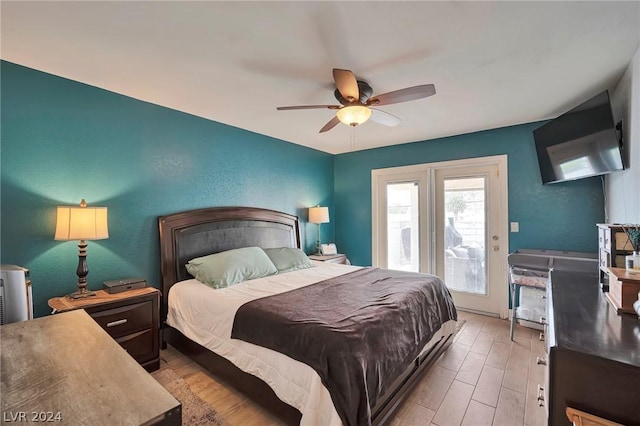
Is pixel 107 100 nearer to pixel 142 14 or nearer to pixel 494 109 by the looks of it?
pixel 142 14

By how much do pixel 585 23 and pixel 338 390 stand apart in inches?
99.5

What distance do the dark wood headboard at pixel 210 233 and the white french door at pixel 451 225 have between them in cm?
182

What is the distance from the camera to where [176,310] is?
106 inches

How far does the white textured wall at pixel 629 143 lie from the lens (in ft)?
6.20

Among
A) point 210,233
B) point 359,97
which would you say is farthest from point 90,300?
point 359,97

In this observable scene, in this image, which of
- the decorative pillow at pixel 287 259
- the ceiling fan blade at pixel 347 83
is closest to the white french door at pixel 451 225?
the decorative pillow at pixel 287 259

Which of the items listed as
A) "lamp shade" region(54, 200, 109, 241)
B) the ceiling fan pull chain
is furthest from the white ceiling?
"lamp shade" region(54, 200, 109, 241)

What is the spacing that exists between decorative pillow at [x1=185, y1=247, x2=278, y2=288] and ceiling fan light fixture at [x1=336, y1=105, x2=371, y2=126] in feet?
5.90

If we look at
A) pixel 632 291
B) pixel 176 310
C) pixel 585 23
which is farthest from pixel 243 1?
pixel 176 310

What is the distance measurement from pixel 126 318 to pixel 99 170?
52.9 inches

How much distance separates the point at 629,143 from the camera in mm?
2049

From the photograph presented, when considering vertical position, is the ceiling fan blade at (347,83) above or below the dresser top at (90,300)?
above

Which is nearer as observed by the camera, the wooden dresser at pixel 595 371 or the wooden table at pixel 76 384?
the wooden table at pixel 76 384

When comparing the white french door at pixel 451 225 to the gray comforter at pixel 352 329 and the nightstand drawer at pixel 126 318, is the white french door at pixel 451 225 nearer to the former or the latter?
the gray comforter at pixel 352 329
